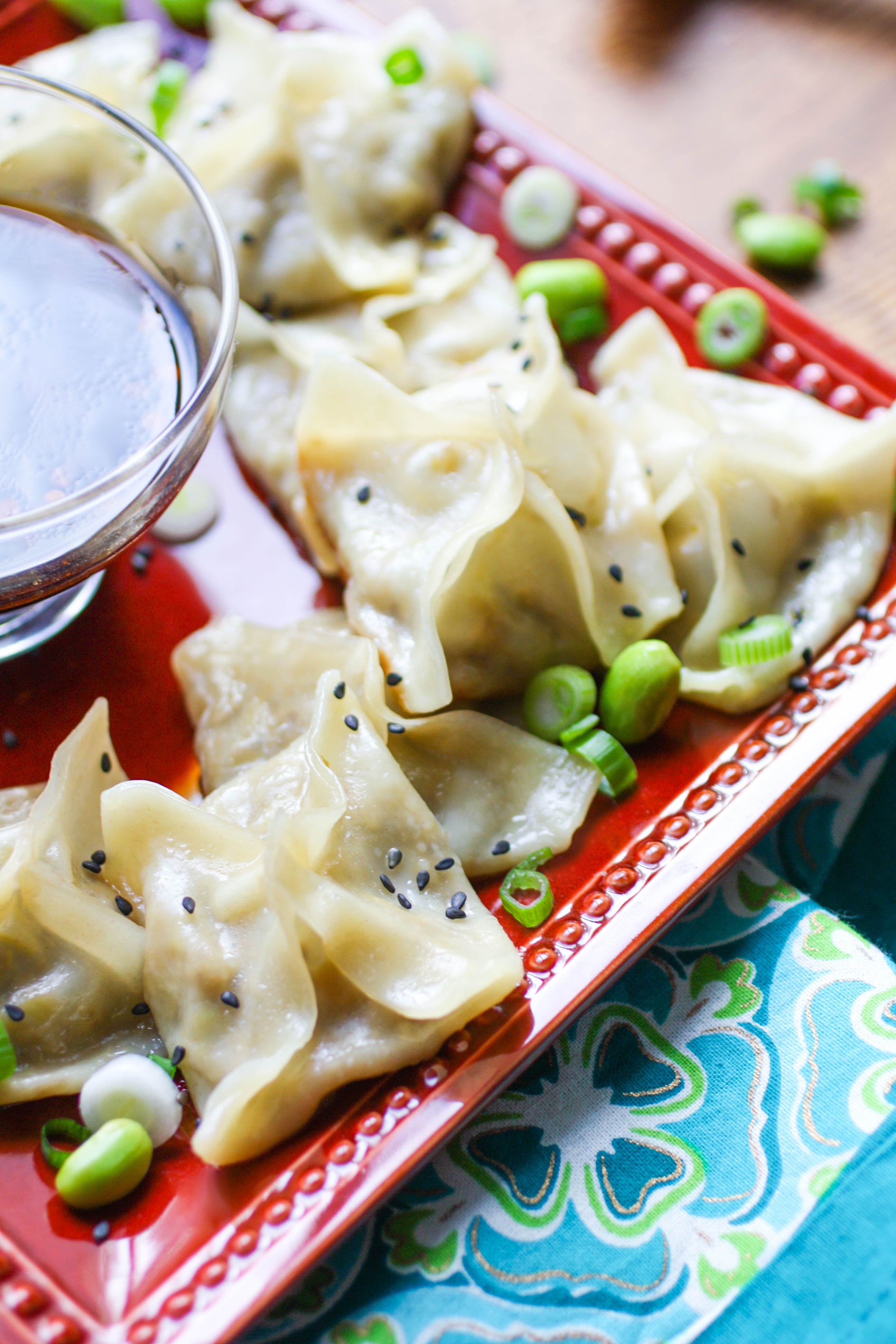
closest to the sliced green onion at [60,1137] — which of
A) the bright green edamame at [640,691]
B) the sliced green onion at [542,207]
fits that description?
the bright green edamame at [640,691]

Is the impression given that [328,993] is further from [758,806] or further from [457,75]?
[457,75]

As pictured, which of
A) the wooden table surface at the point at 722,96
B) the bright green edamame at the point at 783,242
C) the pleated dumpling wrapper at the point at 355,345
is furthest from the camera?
the wooden table surface at the point at 722,96

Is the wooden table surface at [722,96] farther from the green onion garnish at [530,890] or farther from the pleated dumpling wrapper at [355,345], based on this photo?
the green onion garnish at [530,890]

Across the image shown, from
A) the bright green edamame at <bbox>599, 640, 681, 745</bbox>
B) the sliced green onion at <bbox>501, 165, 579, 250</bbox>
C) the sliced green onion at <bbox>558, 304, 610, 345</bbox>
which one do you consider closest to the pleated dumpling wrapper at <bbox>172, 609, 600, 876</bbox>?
the bright green edamame at <bbox>599, 640, 681, 745</bbox>

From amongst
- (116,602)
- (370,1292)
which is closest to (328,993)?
(370,1292)

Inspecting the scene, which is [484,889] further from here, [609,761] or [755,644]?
[755,644]
